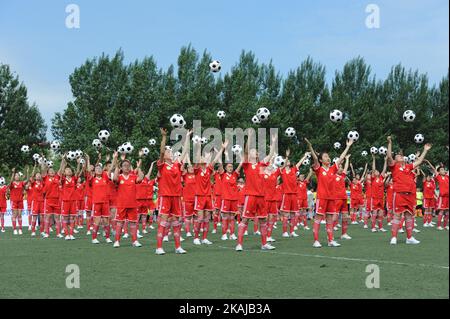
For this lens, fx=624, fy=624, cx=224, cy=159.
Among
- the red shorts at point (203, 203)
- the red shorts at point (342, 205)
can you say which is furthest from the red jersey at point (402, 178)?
the red shorts at point (203, 203)

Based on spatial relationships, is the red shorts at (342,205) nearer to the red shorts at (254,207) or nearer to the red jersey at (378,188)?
the red shorts at (254,207)

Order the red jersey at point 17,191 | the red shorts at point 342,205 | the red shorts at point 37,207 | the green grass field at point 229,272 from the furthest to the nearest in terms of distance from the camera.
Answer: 1. the red jersey at point 17,191
2. the red shorts at point 37,207
3. the red shorts at point 342,205
4. the green grass field at point 229,272

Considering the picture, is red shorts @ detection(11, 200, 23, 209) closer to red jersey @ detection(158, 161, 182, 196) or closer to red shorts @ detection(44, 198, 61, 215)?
red shorts @ detection(44, 198, 61, 215)

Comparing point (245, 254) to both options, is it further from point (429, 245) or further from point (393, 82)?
point (393, 82)

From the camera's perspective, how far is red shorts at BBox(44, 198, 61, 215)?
2120 cm

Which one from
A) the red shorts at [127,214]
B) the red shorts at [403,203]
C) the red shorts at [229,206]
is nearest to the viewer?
the red shorts at [403,203]

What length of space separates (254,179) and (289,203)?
7.14m

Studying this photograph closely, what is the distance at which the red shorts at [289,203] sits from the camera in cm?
2137

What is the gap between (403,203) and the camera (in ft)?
52.3

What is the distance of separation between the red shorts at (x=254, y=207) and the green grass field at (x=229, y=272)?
86 cm

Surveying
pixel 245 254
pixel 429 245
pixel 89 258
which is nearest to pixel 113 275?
pixel 89 258

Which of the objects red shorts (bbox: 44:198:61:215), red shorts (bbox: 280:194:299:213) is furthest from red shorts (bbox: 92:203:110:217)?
red shorts (bbox: 280:194:299:213)

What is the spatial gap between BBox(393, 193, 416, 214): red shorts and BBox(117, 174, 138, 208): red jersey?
22.6ft
